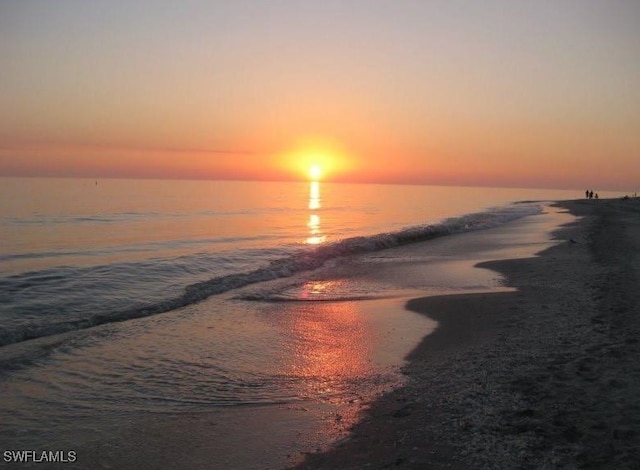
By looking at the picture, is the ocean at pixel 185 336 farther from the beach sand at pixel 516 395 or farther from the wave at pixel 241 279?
the beach sand at pixel 516 395

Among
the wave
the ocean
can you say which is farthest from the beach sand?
the wave

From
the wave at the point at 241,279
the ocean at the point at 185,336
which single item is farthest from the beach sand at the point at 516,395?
the wave at the point at 241,279

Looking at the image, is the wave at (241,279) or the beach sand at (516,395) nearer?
the beach sand at (516,395)

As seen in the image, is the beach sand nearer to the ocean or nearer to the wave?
the ocean

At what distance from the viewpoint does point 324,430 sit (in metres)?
5.93

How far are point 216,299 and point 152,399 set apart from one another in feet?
24.9

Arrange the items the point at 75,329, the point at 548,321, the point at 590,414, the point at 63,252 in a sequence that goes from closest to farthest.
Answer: the point at 590,414, the point at 548,321, the point at 75,329, the point at 63,252

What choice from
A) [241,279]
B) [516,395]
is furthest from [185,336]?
[241,279]

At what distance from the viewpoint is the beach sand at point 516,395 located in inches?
198

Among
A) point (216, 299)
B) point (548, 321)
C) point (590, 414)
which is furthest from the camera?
point (216, 299)

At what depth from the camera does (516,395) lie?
6.45 meters

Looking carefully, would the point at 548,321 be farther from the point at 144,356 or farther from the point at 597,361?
the point at 144,356

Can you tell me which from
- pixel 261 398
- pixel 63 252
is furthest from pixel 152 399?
pixel 63 252

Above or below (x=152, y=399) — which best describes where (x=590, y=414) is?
above
